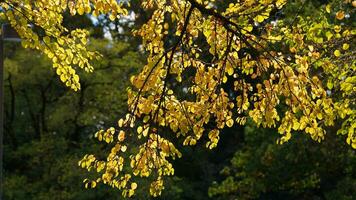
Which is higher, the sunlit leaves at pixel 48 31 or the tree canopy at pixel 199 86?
the sunlit leaves at pixel 48 31

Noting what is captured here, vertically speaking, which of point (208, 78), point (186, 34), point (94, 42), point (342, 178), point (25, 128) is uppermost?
point (94, 42)

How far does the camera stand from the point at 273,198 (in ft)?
61.8

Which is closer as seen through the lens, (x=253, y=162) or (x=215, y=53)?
(x=215, y=53)

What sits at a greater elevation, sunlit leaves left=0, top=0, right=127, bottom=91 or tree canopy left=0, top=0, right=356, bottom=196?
sunlit leaves left=0, top=0, right=127, bottom=91

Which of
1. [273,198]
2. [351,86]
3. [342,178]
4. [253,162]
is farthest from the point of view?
[273,198]

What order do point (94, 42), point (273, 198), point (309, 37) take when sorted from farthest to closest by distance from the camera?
point (94, 42)
point (273, 198)
point (309, 37)

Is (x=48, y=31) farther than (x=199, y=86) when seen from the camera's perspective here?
Yes

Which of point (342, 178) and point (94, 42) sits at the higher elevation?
point (94, 42)

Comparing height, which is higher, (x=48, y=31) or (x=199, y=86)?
(x=48, y=31)

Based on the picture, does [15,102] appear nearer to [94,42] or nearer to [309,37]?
[94,42]

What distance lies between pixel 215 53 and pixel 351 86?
66.2 inches

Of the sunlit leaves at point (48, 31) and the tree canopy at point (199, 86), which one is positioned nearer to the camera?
the tree canopy at point (199, 86)

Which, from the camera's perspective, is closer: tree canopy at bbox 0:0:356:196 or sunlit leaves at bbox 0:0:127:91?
tree canopy at bbox 0:0:356:196

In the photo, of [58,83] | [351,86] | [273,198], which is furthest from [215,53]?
[58,83]
